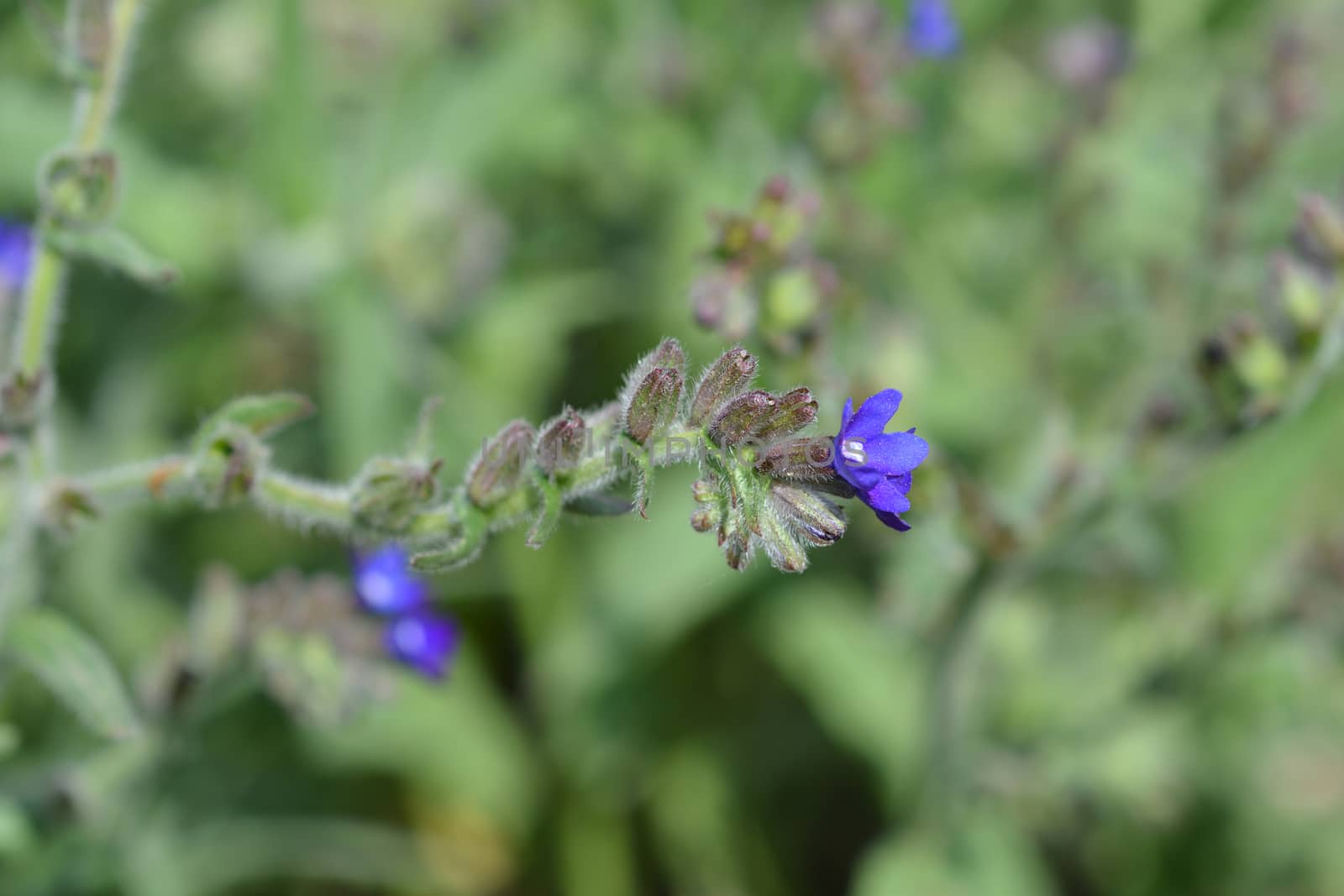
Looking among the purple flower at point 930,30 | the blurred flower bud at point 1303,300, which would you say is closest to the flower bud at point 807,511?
the blurred flower bud at point 1303,300

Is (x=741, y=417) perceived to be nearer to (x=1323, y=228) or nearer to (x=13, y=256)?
(x=1323, y=228)

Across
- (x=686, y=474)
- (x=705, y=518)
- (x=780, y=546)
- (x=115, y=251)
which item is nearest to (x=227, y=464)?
(x=115, y=251)

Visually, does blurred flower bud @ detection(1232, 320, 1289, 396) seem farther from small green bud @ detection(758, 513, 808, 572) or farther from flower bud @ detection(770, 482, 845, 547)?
small green bud @ detection(758, 513, 808, 572)

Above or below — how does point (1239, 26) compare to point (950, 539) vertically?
above

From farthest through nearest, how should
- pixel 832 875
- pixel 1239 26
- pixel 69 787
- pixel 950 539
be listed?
pixel 1239 26, pixel 832 875, pixel 950 539, pixel 69 787

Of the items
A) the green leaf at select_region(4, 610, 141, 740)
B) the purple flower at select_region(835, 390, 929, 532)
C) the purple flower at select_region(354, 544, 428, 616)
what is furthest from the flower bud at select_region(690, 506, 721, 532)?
the green leaf at select_region(4, 610, 141, 740)

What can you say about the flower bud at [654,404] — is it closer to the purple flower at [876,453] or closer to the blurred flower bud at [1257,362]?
the purple flower at [876,453]

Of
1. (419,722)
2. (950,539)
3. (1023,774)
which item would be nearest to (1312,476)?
(1023,774)

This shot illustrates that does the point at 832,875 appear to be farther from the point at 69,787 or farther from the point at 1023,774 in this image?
the point at 69,787
